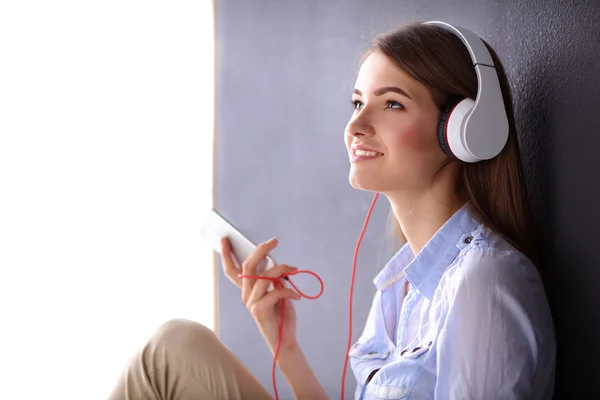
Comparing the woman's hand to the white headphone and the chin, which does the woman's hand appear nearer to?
the chin

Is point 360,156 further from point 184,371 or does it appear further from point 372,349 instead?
point 184,371

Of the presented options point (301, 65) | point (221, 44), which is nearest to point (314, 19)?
Result: point (301, 65)

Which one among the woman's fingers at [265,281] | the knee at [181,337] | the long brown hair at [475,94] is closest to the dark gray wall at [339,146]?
the long brown hair at [475,94]

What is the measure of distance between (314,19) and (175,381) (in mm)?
985

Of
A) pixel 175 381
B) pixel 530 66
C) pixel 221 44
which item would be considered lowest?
pixel 175 381

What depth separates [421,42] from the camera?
1165 millimetres


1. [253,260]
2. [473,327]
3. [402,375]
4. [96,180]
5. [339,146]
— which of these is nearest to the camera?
[473,327]

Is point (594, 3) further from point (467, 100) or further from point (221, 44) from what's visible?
point (221, 44)

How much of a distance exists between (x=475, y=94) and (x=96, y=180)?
Result: 1.31m

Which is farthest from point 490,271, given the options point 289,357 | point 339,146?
point 339,146

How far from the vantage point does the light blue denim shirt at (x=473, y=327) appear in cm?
98

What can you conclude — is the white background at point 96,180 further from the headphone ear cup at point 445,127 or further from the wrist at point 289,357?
the headphone ear cup at point 445,127

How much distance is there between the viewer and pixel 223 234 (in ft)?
4.67

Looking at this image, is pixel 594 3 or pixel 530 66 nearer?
pixel 594 3
